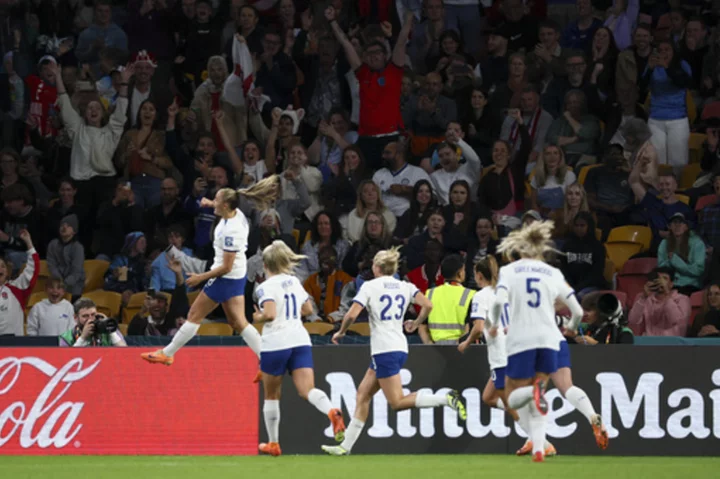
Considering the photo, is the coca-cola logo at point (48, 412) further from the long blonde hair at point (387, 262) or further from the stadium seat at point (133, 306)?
the stadium seat at point (133, 306)

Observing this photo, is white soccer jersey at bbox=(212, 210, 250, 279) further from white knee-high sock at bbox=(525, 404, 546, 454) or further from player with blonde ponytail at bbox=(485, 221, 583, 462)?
white knee-high sock at bbox=(525, 404, 546, 454)

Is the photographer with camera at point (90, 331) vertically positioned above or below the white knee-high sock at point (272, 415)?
above

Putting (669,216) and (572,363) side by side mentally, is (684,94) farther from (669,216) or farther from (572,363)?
(572,363)

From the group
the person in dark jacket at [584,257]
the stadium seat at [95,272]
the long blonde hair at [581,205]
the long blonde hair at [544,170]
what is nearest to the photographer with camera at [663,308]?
the person in dark jacket at [584,257]

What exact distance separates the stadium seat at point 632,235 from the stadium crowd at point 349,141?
0.03 m

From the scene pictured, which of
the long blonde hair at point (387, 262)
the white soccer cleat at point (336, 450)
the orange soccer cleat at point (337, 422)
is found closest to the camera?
the orange soccer cleat at point (337, 422)

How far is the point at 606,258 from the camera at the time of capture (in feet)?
53.9

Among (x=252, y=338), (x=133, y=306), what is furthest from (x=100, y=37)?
(x=252, y=338)

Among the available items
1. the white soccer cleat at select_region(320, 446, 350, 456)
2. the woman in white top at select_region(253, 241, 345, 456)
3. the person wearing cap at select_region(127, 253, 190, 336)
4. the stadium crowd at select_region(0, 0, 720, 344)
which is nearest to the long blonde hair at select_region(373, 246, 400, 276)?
the woman in white top at select_region(253, 241, 345, 456)

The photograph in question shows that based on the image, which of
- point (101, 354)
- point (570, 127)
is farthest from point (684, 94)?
point (101, 354)

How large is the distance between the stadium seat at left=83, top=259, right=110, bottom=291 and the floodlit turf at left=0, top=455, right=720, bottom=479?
4994 mm

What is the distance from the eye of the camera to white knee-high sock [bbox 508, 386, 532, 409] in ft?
33.5

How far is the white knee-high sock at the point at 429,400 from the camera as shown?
11.9 meters

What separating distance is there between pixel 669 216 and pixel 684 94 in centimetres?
199
